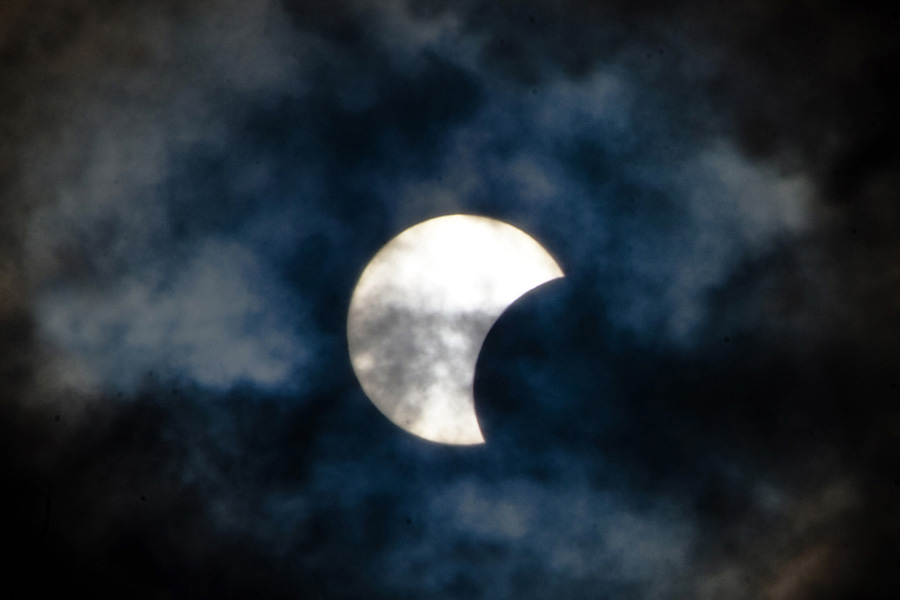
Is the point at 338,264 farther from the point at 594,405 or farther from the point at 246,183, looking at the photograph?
the point at 594,405

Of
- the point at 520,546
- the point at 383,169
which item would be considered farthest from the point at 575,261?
the point at 520,546

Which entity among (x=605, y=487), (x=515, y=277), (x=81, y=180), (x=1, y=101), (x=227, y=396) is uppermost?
(x=1, y=101)

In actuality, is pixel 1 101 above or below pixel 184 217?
above

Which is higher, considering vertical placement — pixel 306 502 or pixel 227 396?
pixel 227 396

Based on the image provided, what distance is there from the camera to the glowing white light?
767 centimetres

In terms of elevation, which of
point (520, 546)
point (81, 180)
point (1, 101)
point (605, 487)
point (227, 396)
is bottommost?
point (520, 546)

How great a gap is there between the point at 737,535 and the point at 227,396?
265 inches

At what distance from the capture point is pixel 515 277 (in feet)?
25.2

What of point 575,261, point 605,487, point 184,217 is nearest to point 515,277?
point 575,261

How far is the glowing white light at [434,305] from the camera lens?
767cm

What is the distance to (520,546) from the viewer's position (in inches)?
310

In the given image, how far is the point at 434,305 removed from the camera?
25.2 feet

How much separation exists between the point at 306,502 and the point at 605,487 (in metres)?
3.84

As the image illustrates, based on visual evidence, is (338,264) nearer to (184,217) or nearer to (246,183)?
(246,183)
